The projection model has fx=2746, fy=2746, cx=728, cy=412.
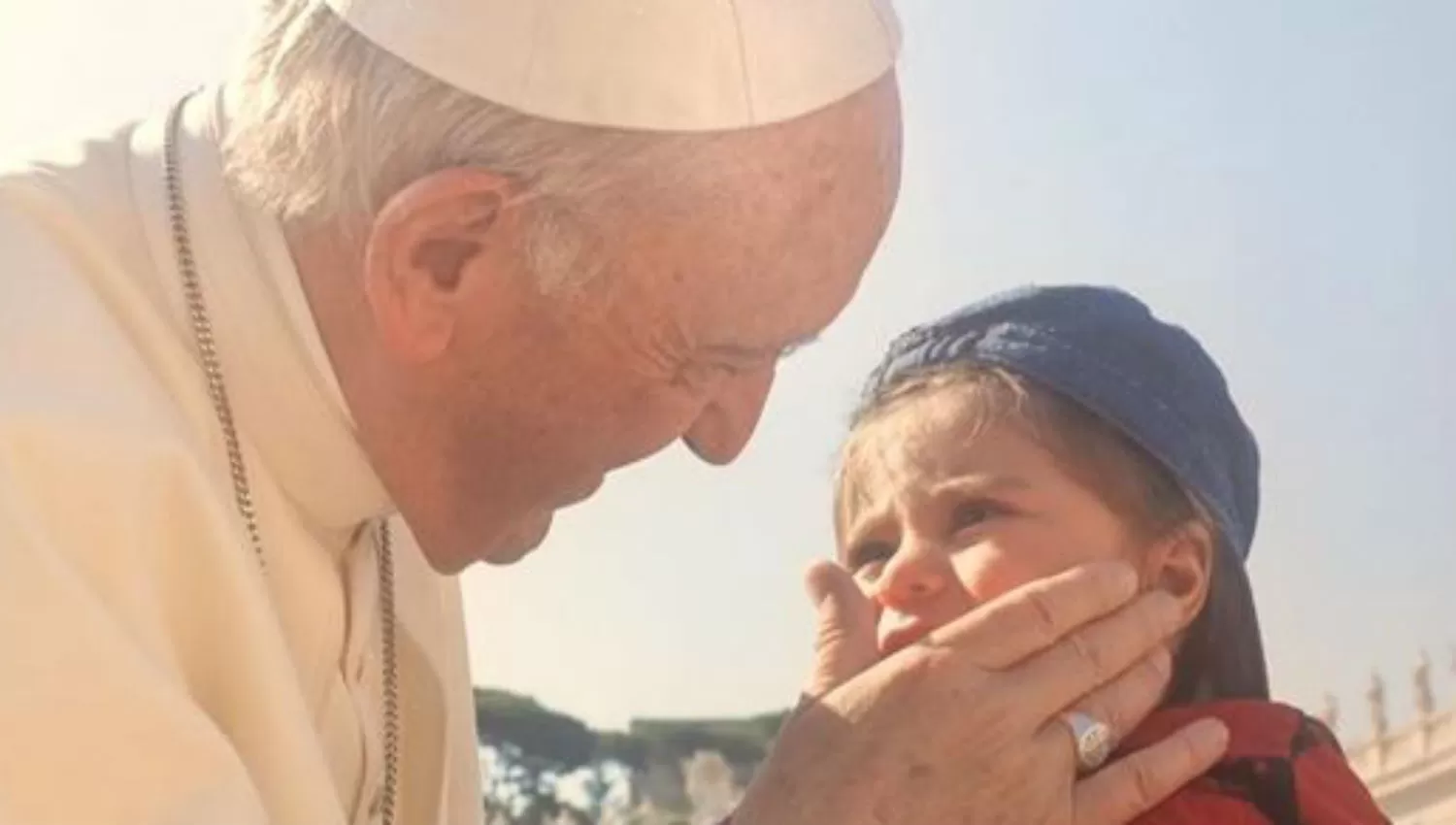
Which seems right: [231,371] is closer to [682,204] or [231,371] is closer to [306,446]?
[306,446]

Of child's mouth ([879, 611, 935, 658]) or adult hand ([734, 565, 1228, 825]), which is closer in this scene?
adult hand ([734, 565, 1228, 825])

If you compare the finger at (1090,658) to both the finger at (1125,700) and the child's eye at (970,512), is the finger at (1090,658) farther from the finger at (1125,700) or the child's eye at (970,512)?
the child's eye at (970,512)

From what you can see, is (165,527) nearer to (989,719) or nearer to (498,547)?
(498,547)

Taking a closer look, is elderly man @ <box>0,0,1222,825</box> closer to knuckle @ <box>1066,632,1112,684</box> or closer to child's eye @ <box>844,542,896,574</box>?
knuckle @ <box>1066,632,1112,684</box>

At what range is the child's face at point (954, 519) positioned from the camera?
2186 mm

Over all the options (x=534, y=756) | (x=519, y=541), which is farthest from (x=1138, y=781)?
(x=534, y=756)

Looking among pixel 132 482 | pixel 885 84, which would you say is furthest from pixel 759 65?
pixel 132 482

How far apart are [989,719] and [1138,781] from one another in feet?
0.46

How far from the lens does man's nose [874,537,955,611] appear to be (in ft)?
7.16

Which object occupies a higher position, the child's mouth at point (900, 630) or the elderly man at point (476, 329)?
the elderly man at point (476, 329)

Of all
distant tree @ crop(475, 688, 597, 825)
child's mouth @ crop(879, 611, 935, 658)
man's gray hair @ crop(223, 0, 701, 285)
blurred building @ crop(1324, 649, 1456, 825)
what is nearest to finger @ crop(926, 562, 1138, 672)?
child's mouth @ crop(879, 611, 935, 658)

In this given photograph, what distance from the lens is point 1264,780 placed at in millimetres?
2105

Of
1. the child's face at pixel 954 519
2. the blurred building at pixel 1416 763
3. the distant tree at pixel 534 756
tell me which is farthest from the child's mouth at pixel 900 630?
the blurred building at pixel 1416 763

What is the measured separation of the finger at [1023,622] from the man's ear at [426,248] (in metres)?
0.43
